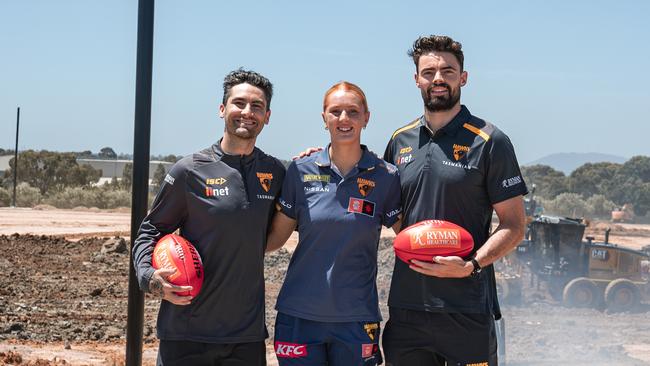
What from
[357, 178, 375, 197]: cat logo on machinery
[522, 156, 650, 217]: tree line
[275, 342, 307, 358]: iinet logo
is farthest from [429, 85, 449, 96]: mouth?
[522, 156, 650, 217]: tree line

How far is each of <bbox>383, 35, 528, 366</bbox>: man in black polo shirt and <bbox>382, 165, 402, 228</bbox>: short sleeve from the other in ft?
0.11

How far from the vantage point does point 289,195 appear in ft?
14.2

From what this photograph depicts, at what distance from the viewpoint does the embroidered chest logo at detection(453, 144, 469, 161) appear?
14.1 feet

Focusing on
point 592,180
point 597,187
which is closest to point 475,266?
point 597,187

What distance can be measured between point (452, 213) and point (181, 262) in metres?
1.39

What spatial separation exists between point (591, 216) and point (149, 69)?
183ft

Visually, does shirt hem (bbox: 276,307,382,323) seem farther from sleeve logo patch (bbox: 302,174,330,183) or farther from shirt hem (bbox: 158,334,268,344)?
sleeve logo patch (bbox: 302,174,330,183)

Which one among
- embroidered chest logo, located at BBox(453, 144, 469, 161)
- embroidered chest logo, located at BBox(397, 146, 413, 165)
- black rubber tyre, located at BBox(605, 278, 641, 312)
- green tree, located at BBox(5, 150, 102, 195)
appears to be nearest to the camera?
embroidered chest logo, located at BBox(453, 144, 469, 161)

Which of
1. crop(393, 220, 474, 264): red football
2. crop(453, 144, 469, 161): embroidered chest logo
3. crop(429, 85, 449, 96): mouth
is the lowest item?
crop(393, 220, 474, 264): red football

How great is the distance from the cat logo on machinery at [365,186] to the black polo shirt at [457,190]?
194mm

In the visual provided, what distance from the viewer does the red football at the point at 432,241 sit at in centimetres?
410

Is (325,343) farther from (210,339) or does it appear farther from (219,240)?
(219,240)

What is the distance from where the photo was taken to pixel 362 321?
4.14 m

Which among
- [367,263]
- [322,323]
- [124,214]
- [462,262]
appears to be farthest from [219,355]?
[124,214]
